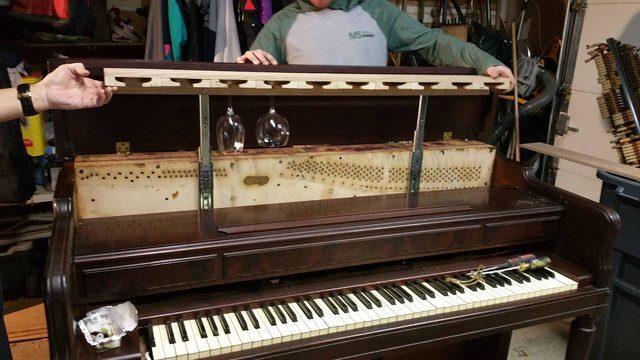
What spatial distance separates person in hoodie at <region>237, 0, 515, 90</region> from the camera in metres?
2.18

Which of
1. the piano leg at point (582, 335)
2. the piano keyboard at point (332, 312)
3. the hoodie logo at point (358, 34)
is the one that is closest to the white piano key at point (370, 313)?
the piano keyboard at point (332, 312)

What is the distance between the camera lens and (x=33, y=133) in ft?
9.23

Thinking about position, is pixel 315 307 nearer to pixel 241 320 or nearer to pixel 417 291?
pixel 241 320

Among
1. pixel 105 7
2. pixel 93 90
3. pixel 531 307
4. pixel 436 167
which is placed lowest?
pixel 531 307

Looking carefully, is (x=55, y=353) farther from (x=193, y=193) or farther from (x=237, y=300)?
(x=193, y=193)

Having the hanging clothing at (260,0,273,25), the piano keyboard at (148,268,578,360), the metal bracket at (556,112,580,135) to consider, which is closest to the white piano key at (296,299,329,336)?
the piano keyboard at (148,268,578,360)

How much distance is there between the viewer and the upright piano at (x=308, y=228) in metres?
1.28

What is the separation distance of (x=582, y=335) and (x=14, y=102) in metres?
1.89

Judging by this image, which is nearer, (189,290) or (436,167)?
(189,290)

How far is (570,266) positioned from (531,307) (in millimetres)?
292

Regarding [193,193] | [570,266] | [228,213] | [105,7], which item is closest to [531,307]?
[570,266]

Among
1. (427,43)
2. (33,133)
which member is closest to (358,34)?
(427,43)

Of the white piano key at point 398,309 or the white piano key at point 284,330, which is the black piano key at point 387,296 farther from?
the white piano key at point 284,330

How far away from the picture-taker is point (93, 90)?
1.32 metres
